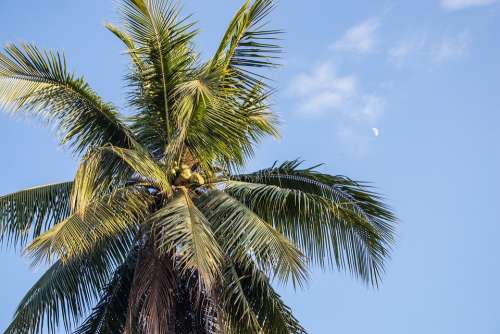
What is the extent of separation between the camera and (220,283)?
1225 cm

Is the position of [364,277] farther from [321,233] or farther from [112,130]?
[112,130]

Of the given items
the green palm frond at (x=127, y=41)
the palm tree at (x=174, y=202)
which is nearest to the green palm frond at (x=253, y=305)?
the palm tree at (x=174, y=202)

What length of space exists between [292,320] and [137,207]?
2711 mm

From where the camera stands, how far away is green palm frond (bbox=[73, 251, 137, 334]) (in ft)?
43.4

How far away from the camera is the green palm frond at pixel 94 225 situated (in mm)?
10922

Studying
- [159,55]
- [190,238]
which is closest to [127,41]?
[159,55]

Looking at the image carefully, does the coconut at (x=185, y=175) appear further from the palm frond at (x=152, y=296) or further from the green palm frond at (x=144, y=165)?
the palm frond at (x=152, y=296)

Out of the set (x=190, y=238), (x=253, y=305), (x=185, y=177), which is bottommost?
(x=253, y=305)

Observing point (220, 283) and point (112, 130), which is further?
point (112, 130)

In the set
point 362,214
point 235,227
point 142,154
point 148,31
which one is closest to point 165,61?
point 148,31

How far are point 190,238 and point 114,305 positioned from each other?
2545mm

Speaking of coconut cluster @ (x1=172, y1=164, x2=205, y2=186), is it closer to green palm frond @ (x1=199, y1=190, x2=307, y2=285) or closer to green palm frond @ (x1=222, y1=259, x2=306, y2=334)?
green palm frond @ (x1=199, y1=190, x2=307, y2=285)

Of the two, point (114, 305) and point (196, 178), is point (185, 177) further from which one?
point (114, 305)

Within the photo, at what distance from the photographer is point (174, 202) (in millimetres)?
12328
